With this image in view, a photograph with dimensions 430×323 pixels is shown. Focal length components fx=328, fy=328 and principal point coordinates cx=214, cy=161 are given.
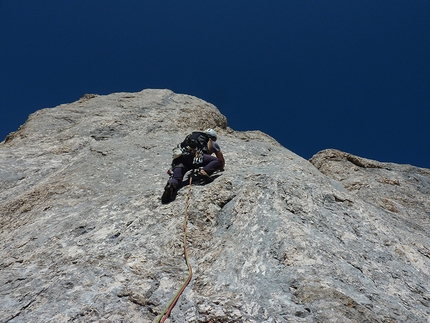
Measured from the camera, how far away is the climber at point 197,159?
26.0ft

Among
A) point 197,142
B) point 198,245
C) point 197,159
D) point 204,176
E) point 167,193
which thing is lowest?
point 198,245

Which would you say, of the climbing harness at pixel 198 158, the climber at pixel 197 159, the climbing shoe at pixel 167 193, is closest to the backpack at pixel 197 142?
the climber at pixel 197 159

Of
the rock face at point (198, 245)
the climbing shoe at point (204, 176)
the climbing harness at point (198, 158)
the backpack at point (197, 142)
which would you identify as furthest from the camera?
the backpack at point (197, 142)

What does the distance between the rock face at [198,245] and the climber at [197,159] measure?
36cm

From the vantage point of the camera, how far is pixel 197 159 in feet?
27.1

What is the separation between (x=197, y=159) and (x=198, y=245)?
2.92 metres

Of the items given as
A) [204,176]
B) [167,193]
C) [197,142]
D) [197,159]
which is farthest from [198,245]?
[197,142]

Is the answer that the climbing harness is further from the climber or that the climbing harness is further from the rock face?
the rock face

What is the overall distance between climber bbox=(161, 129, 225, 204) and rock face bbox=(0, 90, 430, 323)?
0.36m

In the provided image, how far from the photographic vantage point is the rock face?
413cm

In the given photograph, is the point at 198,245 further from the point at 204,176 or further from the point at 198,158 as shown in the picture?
the point at 198,158

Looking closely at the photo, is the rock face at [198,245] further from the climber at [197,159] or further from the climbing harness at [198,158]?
the climbing harness at [198,158]

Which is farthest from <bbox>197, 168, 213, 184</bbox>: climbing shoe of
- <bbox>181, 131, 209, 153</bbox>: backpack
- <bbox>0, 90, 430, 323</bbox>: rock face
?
<bbox>181, 131, 209, 153</bbox>: backpack

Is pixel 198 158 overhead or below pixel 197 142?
below
